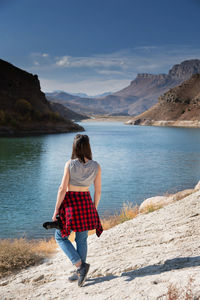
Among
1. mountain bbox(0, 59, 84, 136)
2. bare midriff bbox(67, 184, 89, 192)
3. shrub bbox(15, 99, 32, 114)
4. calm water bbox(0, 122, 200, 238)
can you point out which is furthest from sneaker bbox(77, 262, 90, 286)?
shrub bbox(15, 99, 32, 114)

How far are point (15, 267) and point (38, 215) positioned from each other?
9.05 meters

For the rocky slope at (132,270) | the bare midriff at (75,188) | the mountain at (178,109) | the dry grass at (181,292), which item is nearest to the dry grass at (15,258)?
the rocky slope at (132,270)

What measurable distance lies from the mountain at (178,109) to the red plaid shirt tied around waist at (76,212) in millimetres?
129144

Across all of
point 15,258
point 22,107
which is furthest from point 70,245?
point 22,107

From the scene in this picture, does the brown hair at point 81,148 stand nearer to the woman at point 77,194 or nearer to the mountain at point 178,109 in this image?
the woman at point 77,194

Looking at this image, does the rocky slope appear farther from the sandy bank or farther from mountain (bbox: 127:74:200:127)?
mountain (bbox: 127:74:200:127)

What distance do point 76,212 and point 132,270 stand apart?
1.35 m

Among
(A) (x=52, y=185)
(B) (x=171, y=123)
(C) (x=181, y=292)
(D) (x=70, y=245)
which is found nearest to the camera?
(C) (x=181, y=292)

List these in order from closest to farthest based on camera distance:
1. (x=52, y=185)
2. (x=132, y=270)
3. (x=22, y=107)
Result: 1. (x=132, y=270)
2. (x=52, y=185)
3. (x=22, y=107)

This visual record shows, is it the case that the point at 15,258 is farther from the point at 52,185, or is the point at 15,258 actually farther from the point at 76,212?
the point at 52,185

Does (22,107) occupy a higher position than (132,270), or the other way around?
(22,107)

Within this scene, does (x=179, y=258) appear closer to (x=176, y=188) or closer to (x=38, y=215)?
(x=38, y=215)

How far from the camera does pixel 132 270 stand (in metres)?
4.74

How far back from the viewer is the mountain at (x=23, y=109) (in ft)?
285
